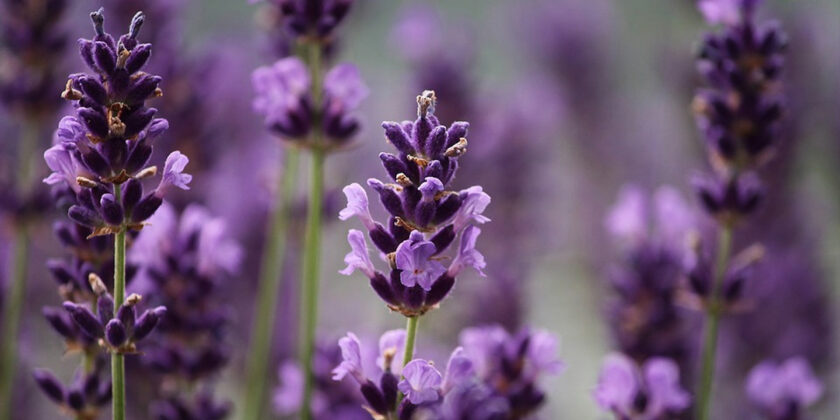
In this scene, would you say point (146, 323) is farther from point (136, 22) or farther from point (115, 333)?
point (136, 22)

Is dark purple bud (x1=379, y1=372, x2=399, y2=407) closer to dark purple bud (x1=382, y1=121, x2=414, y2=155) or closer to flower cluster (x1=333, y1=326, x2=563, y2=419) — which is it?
flower cluster (x1=333, y1=326, x2=563, y2=419)

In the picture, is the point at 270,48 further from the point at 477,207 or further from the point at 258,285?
the point at 477,207

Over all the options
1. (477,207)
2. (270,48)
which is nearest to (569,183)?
(270,48)

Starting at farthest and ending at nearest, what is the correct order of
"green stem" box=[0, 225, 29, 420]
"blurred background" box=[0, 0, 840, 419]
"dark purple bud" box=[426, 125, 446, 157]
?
"blurred background" box=[0, 0, 840, 419] → "green stem" box=[0, 225, 29, 420] → "dark purple bud" box=[426, 125, 446, 157]

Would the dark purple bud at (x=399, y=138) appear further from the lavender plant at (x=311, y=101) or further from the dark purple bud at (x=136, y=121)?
the lavender plant at (x=311, y=101)

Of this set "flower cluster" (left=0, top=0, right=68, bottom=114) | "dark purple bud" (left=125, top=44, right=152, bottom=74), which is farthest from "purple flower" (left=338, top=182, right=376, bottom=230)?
"flower cluster" (left=0, top=0, right=68, bottom=114)

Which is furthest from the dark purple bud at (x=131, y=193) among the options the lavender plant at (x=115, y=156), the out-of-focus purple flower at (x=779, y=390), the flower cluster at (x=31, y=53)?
the out-of-focus purple flower at (x=779, y=390)

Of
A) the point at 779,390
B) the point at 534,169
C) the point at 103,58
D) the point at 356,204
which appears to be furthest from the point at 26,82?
the point at 534,169
